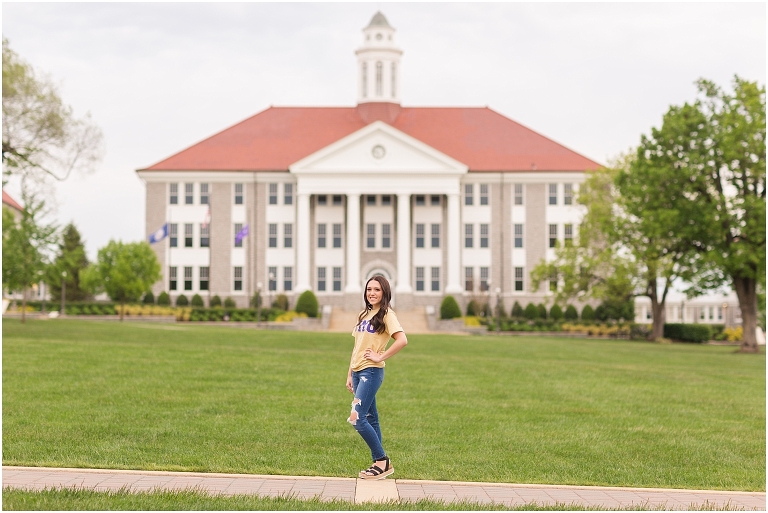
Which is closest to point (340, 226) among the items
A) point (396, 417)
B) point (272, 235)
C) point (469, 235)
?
point (272, 235)

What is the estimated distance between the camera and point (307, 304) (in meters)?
60.8

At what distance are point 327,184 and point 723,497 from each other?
56122 mm

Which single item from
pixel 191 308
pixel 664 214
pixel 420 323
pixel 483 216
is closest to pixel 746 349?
pixel 664 214

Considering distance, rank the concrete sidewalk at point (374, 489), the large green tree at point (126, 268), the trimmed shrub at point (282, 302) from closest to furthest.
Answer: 1. the concrete sidewalk at point (374, 489)
2. the large green tree at point (126, 268)
3. the trimmed shrub at point (282, 302)

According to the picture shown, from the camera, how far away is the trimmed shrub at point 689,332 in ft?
184

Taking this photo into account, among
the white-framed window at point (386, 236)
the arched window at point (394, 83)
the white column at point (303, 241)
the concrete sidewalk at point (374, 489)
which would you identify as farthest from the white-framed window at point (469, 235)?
the concrete sidewalk at point (374, 489)

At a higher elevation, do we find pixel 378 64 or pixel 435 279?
pixel 378 64

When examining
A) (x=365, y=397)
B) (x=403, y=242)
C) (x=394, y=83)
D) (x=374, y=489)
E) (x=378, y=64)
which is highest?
(x=378, y=64)

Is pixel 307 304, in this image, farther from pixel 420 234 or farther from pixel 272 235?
pixel 420 234

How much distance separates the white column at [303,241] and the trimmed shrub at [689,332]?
22896 mm

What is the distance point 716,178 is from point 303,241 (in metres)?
31.6

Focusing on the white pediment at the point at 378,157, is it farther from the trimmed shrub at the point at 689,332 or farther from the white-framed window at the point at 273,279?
the trimmed shrub at the point at 689,332

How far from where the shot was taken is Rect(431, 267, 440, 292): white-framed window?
66188 millimetres

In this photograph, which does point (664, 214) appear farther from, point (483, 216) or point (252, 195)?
point (252, 195)
